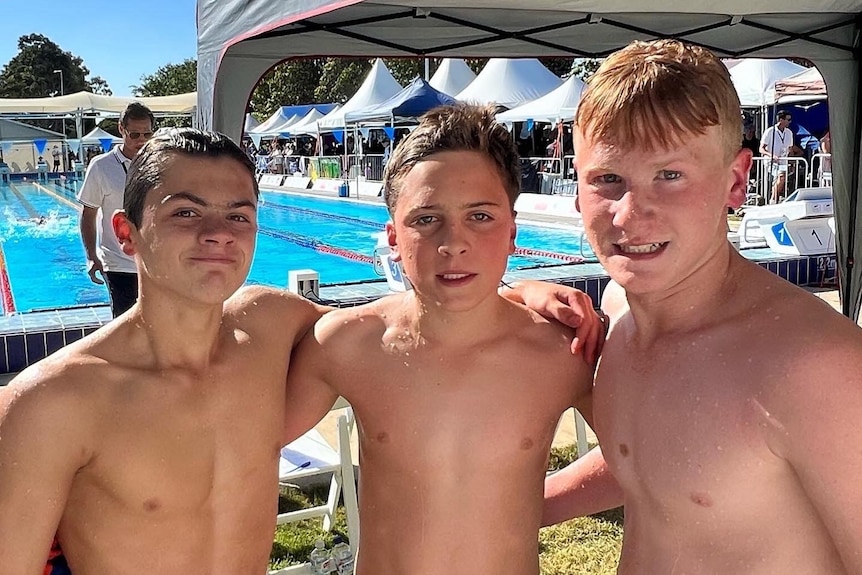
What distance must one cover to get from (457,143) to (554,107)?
16544 mm

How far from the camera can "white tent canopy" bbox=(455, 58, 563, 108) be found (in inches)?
824

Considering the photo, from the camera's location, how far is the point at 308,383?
1931mm

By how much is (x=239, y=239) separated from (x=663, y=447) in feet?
3.30

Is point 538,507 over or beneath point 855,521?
beneath

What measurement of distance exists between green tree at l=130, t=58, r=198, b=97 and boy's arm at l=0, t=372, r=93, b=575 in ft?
231

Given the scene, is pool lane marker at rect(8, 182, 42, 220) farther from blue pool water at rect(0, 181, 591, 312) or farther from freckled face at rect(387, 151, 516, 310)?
freckled face at rect(387, 151, 516, 310)

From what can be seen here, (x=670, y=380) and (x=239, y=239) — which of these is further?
(x=239, y=239)

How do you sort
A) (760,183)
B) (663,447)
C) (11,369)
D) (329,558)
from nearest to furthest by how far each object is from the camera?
(663,447), (329,558), (11,369), (760,183)

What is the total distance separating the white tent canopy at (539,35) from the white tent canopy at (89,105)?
3014 centimetres

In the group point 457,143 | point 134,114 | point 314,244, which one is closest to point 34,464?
point 457,143

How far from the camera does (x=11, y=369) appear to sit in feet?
19.6

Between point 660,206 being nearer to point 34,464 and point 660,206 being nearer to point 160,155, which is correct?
point 160,155

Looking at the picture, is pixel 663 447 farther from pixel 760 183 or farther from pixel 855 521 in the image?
pixel 760 183

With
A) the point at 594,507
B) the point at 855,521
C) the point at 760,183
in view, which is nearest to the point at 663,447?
the point at 855,521
